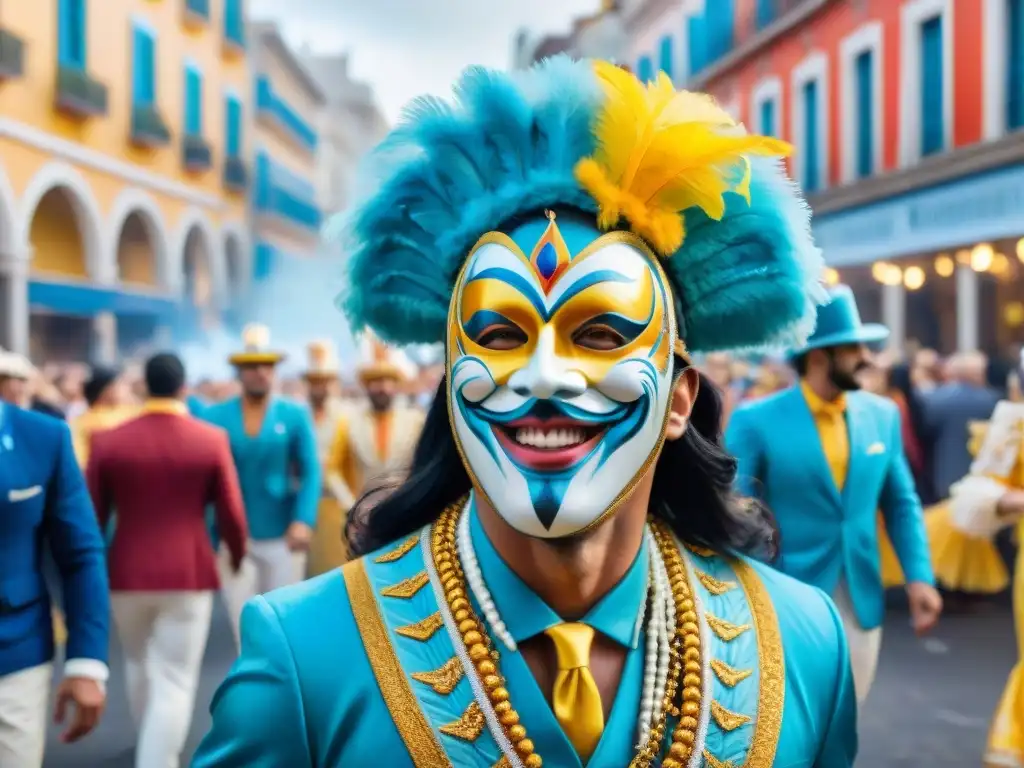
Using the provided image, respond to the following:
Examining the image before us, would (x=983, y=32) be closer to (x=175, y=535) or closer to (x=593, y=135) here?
(x=175, y=535)

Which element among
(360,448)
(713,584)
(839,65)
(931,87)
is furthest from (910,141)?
(713,584)

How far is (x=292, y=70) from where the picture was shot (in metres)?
38.2

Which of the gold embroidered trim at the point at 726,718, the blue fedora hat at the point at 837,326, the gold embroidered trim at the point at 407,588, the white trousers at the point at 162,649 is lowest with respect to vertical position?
the white trousers at the point at 162,649

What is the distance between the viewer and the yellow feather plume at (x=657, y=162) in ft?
6.31

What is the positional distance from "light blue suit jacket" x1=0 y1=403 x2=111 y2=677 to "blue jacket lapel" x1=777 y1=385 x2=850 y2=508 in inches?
98.4

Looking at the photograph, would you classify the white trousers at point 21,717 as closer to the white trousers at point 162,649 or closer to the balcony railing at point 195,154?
the white trousers at point 162,649

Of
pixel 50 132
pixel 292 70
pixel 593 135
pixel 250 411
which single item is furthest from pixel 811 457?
pixel 292 70

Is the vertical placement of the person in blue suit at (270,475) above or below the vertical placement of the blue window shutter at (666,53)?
below

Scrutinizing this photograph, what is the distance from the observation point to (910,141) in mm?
16375

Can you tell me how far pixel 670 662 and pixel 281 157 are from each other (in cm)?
3591

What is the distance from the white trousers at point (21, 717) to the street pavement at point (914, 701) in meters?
2.10

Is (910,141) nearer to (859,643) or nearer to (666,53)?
(666,53)

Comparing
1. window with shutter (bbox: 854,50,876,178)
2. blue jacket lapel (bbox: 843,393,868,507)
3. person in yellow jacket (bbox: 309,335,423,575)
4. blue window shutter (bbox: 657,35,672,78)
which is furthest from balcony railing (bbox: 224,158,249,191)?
blue jacket lapel (bbox: 843,393,868,507)

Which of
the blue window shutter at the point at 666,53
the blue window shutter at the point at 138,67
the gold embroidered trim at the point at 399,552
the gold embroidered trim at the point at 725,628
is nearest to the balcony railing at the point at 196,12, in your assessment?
the blue window shutter at the point at 138,67
